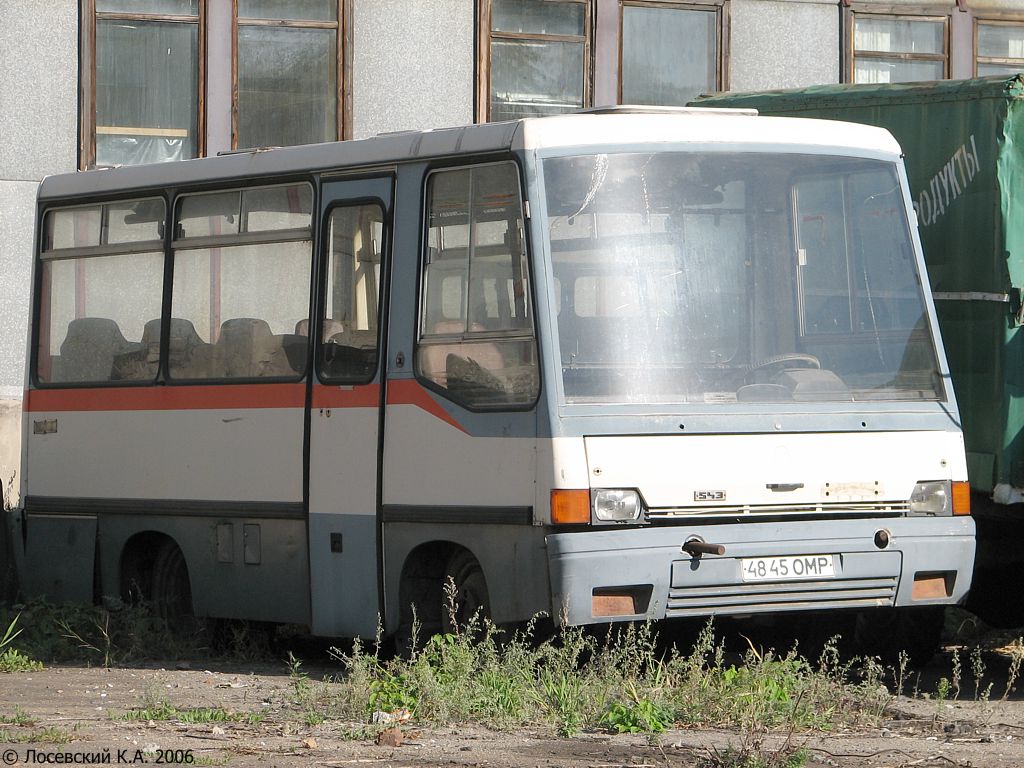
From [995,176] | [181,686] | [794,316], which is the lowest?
[181,686]

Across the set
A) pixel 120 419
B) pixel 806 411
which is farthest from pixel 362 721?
pixel 120 419

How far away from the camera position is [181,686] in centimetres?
949

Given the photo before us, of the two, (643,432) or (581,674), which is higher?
(643,432)

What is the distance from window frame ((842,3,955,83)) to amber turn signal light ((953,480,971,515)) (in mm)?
12292

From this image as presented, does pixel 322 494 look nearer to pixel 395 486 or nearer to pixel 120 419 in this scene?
pixel 395 486

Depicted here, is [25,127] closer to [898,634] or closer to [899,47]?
[899,47]

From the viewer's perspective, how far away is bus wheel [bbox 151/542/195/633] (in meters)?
11.4

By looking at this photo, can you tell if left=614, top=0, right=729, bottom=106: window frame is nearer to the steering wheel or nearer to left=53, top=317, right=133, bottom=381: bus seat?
left=53, top=317, right=133, bottom=381: bus seat

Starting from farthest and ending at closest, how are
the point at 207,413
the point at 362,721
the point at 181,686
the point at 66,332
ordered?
the point at 66,332
the point at 207,413
the point at 181,686
the point at 362,721

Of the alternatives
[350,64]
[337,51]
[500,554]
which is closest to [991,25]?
[350,64]

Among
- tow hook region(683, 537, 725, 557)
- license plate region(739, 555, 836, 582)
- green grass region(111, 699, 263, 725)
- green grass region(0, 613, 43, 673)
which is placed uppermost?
tow hook region(683, 537, 725, 557)

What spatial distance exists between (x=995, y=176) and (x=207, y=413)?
4431mm

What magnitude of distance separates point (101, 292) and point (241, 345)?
1512mm

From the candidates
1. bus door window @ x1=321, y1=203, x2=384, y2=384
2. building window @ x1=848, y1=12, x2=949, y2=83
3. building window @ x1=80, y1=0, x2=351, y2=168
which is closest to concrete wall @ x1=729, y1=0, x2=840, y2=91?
building window @ x1=848, y1=12, x2=949, y2=83
